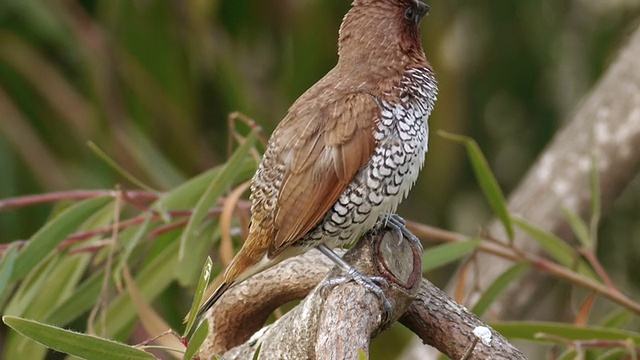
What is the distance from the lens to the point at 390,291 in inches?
87.7

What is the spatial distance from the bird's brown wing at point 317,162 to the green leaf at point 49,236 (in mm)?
792

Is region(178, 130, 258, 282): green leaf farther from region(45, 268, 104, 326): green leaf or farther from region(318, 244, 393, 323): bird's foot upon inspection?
region(318, 244, 393, 323): bird's foot

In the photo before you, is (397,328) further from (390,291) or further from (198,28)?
(390,291)

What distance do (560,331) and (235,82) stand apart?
8.76 feet

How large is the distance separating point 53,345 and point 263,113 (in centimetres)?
348

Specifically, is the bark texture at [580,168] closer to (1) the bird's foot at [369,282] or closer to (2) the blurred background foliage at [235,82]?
(2) the blurred background foliage at [235,82]

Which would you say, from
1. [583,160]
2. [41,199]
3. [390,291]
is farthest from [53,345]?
[583,160]

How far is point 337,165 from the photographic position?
2.54 m

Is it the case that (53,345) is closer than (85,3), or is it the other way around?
(53,345)

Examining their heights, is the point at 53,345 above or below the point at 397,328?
above

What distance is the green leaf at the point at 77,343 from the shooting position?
2064 millimetres

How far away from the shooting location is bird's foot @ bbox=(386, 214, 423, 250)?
2.47m

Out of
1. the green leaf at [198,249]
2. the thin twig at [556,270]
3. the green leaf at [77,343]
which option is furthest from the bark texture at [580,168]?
the green leaf at [77,343]

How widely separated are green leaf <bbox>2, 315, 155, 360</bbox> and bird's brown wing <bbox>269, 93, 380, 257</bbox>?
0.55m
